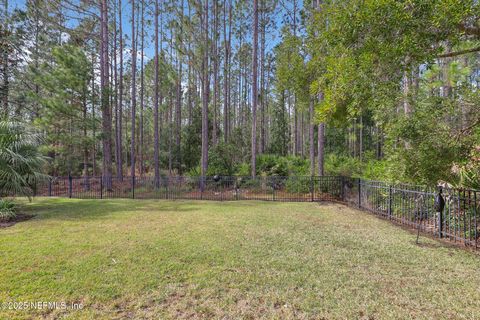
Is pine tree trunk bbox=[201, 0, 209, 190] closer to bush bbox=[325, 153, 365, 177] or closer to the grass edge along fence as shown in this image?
the grass edge along fence

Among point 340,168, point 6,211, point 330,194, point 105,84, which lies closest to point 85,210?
point 6,211

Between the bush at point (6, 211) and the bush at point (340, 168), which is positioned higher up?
the bush at point (340, 168)

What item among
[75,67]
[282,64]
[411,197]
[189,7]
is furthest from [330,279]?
[189,7]

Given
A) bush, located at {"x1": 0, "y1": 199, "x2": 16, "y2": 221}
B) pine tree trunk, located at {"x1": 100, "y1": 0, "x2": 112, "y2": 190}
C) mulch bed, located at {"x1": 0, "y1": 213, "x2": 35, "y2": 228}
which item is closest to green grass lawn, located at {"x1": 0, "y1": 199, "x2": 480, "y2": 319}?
mulch bed, located at {"x1": 0, "y1": 213, "x2": 35, "y2": 228}

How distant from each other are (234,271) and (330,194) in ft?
26.5

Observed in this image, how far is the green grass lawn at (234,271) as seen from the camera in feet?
8.62

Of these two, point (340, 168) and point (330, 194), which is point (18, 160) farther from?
point (340, 168)

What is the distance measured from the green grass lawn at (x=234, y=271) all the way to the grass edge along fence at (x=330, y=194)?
652 mm

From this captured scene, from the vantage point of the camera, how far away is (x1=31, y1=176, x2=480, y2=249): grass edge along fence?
500cm

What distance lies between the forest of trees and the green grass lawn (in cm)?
156

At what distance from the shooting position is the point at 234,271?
3.50 meters

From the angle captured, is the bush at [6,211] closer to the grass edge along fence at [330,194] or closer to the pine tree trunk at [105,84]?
the grass edge along fence at [330,194]

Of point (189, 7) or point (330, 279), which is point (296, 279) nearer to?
point (330, 279)

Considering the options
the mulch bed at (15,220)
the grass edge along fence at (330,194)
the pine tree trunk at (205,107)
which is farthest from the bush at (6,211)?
the pine tree trunk at (205,107)
